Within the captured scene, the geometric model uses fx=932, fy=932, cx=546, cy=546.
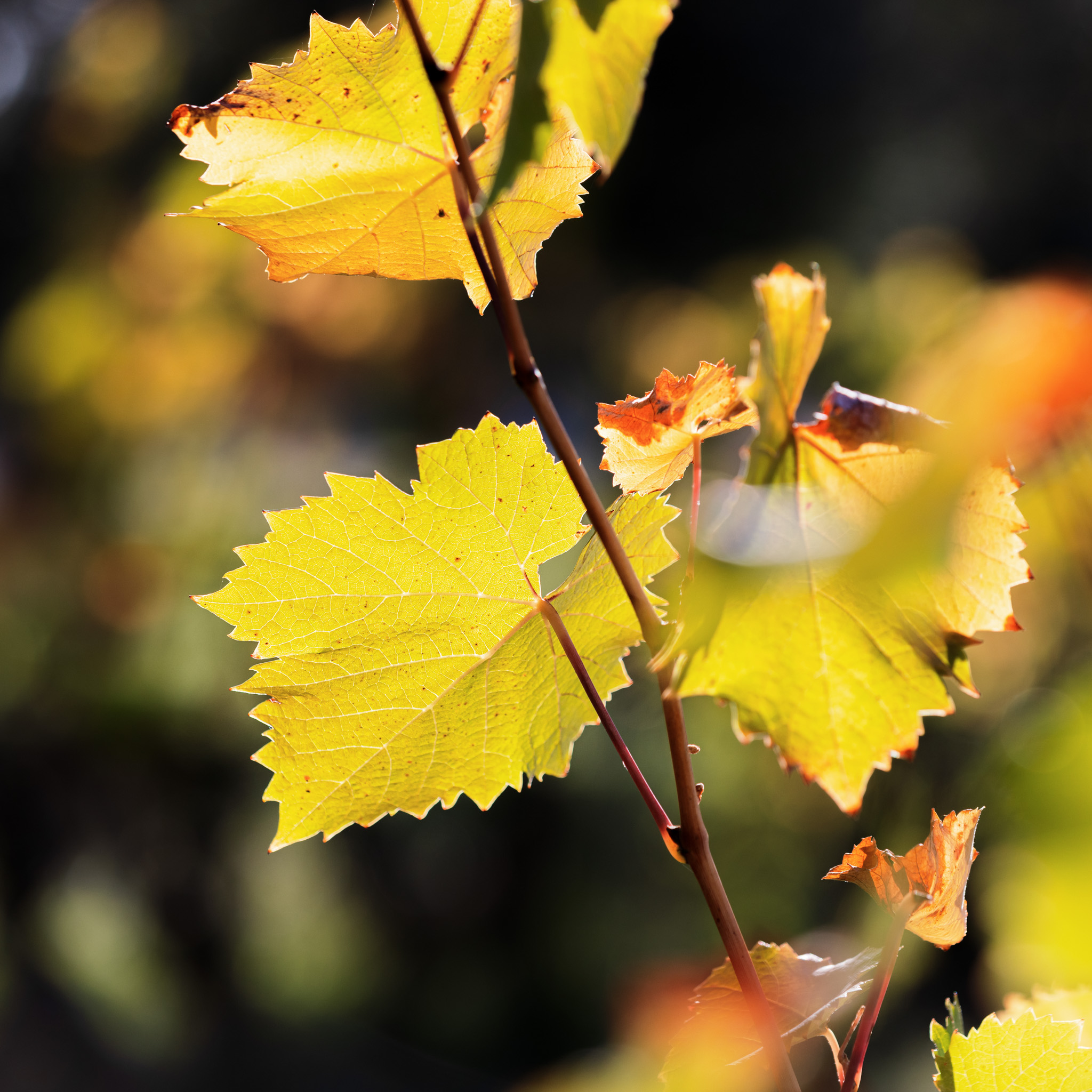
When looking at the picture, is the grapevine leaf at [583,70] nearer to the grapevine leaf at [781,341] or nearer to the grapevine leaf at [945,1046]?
the grapevine leaf at [781,341]

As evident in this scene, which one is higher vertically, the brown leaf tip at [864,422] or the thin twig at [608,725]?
the brown leaf tip at [864,422]

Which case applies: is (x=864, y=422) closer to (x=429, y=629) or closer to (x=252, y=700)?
(x=429, y=629)

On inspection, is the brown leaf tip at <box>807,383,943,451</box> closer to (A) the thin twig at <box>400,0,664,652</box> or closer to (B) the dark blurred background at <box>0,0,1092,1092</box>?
(A) the thin twig at <box>400,0,664,652</box>

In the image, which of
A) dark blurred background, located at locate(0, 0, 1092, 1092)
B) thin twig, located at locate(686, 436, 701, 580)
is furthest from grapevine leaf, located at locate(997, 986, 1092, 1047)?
dark blurred background, located at locate(0, 0, 1092, 1092)

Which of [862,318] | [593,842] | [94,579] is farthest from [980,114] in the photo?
[94,579]

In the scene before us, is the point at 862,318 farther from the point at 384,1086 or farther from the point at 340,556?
the point at 384,1086

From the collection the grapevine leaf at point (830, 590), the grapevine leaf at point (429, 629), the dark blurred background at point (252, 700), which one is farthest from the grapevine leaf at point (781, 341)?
the dark blurred background at point (252, 700)
